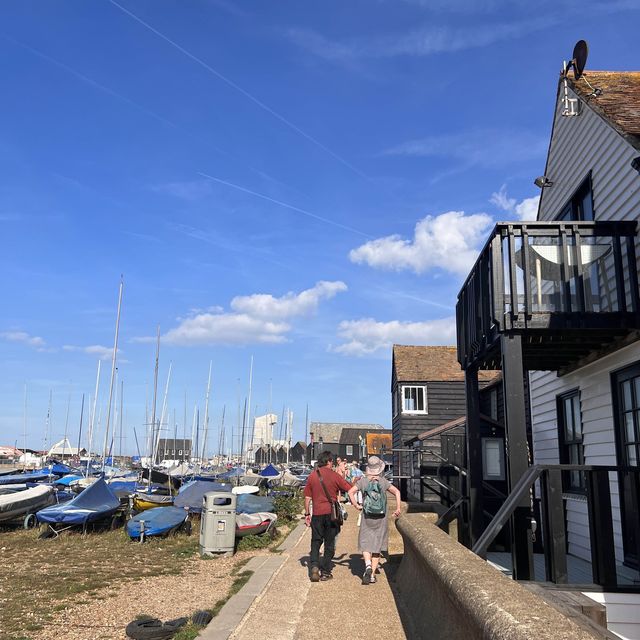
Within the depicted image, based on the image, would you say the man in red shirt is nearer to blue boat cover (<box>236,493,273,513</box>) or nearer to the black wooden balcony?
the black wooden balcony

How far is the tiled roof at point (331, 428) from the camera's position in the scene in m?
96.3

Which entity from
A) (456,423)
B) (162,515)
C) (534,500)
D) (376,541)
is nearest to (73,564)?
(162,515)

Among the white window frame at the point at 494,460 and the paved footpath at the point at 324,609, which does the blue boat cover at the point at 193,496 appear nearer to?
the paved footpath at the point at 324,609

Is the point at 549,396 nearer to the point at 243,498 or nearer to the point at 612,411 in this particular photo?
the point at 612,411

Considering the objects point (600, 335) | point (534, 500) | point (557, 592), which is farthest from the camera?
point (534, 500)

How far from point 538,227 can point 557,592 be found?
15.3 ft

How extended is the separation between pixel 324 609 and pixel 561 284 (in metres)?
5.04

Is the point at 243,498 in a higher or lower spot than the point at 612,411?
lower

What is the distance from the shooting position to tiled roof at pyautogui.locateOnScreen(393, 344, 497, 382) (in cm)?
3044

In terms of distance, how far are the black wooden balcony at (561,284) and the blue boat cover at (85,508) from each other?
12294 mm

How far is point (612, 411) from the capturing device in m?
9.30

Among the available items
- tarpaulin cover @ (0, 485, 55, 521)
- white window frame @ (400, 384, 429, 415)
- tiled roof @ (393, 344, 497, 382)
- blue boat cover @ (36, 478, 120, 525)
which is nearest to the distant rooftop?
blue boat cover @ (36, 478, 120, 525)

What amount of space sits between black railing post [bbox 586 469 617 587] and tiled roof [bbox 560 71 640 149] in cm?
455

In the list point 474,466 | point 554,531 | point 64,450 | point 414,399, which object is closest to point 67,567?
point 474,466
